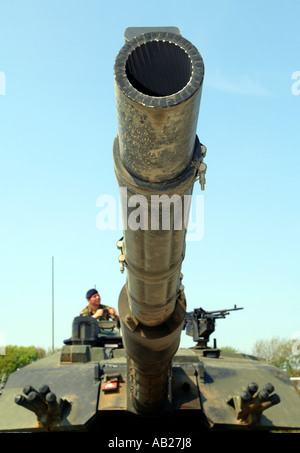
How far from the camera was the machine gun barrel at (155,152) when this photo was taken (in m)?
3.41

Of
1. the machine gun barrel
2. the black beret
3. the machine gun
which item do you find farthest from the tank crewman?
the machine gun barrel

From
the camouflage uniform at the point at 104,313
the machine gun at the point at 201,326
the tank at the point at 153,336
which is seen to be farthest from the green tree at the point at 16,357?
the tank at the point at 153,336

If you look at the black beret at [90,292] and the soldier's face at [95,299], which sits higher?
the black beret at [90,292]

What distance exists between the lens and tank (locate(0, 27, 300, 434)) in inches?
139

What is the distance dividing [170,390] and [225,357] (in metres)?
2.55

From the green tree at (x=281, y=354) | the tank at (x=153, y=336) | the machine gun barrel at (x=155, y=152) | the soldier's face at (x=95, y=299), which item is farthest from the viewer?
the green tree at (x=281, y=354)

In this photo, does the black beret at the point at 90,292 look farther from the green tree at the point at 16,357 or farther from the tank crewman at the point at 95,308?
the green tree at the point at 16,357

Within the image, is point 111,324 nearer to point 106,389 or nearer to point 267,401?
point 106,389

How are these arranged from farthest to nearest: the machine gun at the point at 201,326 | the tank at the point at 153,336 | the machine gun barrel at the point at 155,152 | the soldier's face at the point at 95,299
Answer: the soldier's face at the point at 95,299 → the machine gun at the point at 201,326 → the tank at the point at 153,336 → the machine gun barrel at the point at 155,152

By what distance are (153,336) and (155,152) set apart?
3088 mm

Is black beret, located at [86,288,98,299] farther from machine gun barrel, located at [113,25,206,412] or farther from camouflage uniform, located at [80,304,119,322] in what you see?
Answer: machine gun barrel, located at [113,25,206,412]

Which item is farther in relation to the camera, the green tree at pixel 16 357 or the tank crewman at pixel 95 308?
the green tree at pixel 16 357

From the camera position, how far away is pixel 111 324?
456 inches
